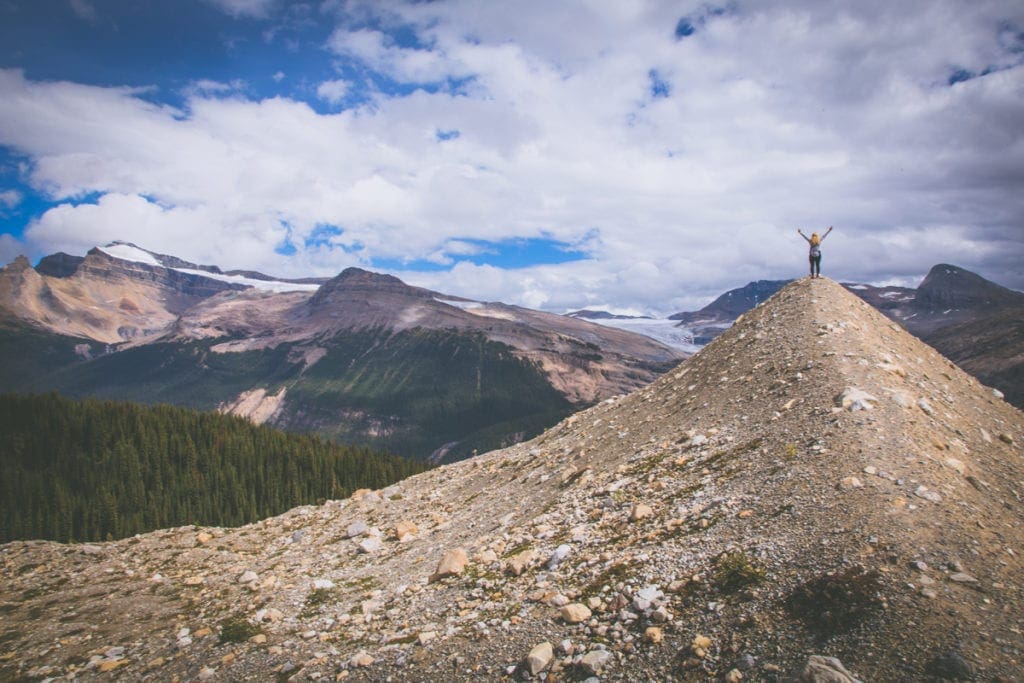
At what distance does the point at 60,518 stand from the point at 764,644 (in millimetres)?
127739

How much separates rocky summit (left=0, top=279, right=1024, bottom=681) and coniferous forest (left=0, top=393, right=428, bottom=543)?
283 ft

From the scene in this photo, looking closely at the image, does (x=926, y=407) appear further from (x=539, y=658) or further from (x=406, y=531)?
(x=406, y=531)

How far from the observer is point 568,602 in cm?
Result: 1362

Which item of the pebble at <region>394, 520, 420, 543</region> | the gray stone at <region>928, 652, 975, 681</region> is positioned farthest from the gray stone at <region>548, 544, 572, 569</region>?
the pebble at <region>394, 520, 420, 543</region>

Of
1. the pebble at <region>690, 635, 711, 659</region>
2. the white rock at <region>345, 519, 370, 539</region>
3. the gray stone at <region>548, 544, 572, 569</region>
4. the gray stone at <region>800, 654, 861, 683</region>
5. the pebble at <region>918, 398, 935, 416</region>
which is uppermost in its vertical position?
the pebble at <region>918, 398, 935, 416</region>


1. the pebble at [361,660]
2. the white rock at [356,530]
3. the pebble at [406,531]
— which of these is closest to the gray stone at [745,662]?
the pebble at [361,660]

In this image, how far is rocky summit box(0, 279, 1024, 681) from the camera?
33.3 ft

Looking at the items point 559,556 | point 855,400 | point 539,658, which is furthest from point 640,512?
point 855,400

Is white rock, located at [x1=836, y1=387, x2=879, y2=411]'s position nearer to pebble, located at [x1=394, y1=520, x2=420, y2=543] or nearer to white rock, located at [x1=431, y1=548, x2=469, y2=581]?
white rock, located at [x1=431, y1=548, x2=469, y2=581]

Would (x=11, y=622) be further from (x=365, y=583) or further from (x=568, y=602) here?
(x=568, y=602)

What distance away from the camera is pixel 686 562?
42.2ft

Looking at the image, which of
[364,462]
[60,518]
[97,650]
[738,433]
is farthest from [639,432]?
[60,518]

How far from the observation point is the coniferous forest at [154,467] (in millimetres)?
105250

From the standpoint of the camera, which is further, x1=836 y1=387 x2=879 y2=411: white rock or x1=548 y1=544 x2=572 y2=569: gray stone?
x1=836 y1=387 x2=879 y2=411: white rock
